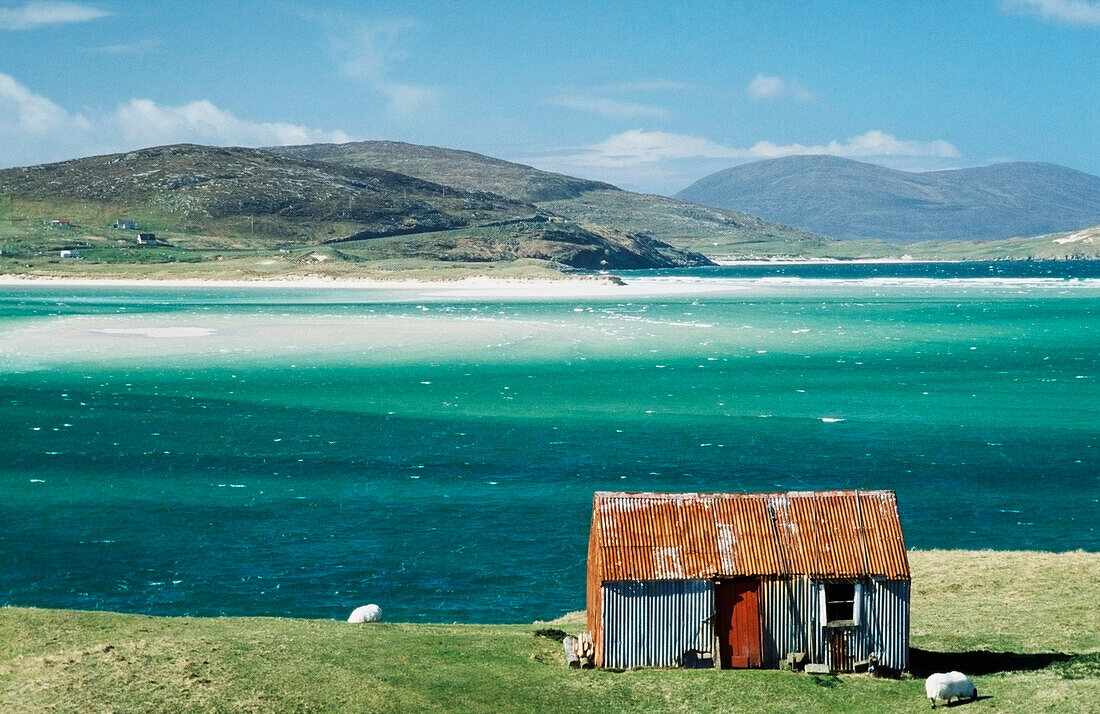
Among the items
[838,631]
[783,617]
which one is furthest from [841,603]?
[783,617]

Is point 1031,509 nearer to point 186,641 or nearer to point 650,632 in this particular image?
point 650,632

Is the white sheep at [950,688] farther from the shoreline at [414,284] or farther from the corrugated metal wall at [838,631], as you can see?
the shoreline at [414,284]

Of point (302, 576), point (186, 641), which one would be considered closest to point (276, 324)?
point (302, 576)

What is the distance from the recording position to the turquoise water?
3244 cm

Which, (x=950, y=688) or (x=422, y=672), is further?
(x=422, y=672)

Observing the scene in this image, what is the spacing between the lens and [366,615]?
2648 cm

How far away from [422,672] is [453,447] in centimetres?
2660

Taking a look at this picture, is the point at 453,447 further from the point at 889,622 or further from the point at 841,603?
the point at 889,622

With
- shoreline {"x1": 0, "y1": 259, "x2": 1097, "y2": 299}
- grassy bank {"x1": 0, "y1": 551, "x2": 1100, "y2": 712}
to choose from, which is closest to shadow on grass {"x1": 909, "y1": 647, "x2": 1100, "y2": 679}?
grassy bank {"x1": 0, "y1": 551, "x2": 1100, "y2": 712}

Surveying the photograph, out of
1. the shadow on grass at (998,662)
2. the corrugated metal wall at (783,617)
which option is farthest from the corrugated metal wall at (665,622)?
the shadow on grass at (998,662)

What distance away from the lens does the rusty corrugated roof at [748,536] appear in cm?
2227

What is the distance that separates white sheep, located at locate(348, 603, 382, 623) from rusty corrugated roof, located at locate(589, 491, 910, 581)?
593 cm

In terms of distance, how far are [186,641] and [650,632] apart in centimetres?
817

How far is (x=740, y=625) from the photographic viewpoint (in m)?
22.2
